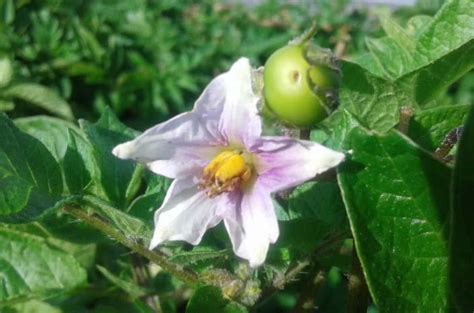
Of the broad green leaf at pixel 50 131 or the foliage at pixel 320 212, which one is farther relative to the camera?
the broad green leaf at pixel 50 131

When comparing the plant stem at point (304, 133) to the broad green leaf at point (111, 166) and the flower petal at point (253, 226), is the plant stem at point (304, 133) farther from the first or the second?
the broad green leaf at point (111, 166)

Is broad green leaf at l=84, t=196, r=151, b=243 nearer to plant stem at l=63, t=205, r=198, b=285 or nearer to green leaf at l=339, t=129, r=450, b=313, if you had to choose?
plant stem at l=63, t=205, r=198, b=285

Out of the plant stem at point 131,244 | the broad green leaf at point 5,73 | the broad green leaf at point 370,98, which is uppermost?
the broad green leaf at point 370,98

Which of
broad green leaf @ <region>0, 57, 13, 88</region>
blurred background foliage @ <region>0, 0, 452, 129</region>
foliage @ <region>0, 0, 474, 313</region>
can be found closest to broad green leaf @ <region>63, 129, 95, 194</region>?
foliage @ <region>0, 0, 474, 313</region>

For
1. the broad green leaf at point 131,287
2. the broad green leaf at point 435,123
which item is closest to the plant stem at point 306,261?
the broad green leaf at point 435,123

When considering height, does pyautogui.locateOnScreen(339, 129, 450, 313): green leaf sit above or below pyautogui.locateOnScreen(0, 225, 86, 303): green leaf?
above

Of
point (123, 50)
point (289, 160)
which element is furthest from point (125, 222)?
point (123, 50)

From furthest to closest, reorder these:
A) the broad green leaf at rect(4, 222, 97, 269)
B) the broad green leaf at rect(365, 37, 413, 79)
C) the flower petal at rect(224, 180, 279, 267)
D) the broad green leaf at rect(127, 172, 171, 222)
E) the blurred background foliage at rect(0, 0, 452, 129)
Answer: the blurred background foliage at rect(0, 0, 452, 129), the broad green leaf at rect(4, 222, 97, 269), the broad green leaf at rect(365, 37, 413, 79), the broad green leaf at rect(127, 172, 171, 222), the flower petal at rect(224, 180, 279, 267)
